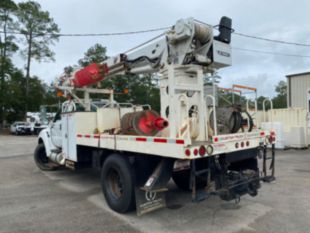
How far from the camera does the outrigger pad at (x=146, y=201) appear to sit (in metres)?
4.14

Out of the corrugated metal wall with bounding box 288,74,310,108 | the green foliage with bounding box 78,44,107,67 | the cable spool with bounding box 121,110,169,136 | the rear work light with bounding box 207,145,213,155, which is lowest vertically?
the rear work light with bounding box 207,145,213,155

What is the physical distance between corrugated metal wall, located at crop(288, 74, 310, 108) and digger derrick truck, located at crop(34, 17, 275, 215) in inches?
566

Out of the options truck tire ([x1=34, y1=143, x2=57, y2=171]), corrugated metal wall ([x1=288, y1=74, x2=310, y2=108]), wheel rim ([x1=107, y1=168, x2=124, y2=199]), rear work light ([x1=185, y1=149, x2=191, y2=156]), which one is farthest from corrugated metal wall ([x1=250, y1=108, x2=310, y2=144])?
rear work light ([x1=185, y1=149, x2=191, y2=156])

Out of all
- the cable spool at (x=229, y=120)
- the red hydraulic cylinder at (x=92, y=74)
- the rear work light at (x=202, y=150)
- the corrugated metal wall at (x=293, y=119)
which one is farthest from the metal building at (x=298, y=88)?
the rear work light at (x=202, y=150)

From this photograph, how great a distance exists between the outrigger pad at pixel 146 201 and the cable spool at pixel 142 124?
1.02m

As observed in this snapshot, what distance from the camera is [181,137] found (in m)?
3.57

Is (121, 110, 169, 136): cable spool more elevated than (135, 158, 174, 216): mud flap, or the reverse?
(121, 110, 169, 136): cable spool

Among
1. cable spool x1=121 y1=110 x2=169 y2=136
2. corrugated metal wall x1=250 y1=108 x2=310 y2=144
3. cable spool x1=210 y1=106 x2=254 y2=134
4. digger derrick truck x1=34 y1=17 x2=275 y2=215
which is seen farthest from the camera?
corrugated metal wall x1=250 y1=108 x2=310 y2=144

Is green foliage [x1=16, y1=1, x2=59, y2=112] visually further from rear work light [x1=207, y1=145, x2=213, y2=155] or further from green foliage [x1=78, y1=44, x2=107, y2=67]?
rear work light [x1=207, y1=145, x2=213, y2=155]

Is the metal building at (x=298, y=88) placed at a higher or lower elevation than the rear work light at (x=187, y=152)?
higher

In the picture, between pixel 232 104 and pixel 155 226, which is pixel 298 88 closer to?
pixel 232 104

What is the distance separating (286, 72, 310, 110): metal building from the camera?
17.1 m

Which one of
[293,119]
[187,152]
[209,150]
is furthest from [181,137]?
[293,119]

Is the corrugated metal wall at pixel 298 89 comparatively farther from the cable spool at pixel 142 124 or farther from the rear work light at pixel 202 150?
the rear work light at pixel 202 150
